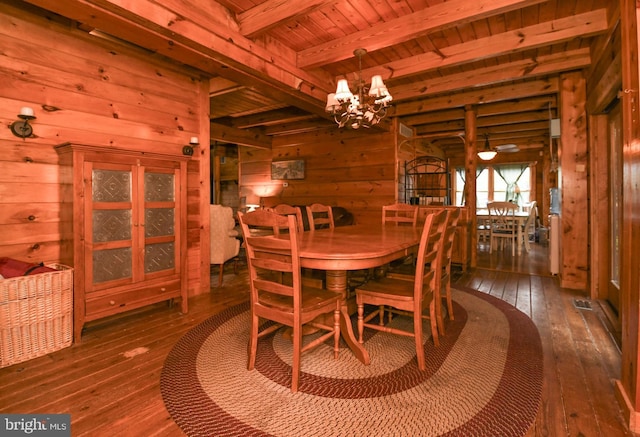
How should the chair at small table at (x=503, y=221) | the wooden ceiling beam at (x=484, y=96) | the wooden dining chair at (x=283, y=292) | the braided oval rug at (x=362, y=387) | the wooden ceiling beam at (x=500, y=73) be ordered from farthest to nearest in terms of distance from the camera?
1. the chair at small table at (x=503, y=221)
2. the wooden ceiling beam at (x=484, y=96)
3. the wooden ceiling beam at (x=500, y=73)
4. the wooden dining chair at (x=283, y=292)
5. the braided oval rug at (x=362, y=387)

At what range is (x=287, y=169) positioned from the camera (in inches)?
273

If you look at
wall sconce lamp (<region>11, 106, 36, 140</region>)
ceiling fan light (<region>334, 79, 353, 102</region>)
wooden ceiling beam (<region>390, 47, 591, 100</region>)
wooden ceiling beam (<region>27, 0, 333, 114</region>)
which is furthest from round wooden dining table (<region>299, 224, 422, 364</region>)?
wooden ceiling beam (<region>390, 47, 591, 100</region>)

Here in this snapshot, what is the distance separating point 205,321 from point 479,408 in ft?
6.96

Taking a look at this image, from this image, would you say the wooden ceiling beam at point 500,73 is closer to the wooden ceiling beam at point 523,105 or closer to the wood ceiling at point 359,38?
the wood ceiling at point 359,38

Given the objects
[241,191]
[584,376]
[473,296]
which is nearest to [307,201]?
[241,191]

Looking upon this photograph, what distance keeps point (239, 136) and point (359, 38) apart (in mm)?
4039

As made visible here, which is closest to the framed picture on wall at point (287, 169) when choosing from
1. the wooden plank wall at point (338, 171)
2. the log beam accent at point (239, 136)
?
the wooden plank wall at point (338, 171)

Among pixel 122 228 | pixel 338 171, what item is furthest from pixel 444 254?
pixel 338 171

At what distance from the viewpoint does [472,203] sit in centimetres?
507

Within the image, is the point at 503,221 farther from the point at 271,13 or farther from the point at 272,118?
the point at 271,13

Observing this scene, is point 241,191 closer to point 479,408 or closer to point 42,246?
point 42,246

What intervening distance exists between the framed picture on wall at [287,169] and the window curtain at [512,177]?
6.81 metres

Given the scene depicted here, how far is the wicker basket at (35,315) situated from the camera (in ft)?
6.59

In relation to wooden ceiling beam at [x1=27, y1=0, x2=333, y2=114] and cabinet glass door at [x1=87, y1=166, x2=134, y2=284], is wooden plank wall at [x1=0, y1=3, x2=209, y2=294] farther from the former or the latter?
wooden ceiling beam at [x1=27, y1=0, x2=333, y2=114]
